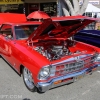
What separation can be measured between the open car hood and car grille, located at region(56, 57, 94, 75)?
0.95 m

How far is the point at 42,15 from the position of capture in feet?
30.9

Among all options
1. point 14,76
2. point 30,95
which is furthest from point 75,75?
point 14,76

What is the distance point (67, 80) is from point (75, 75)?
21 centimetres

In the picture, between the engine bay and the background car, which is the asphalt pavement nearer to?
the engine bay

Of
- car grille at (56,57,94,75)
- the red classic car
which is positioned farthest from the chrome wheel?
car grille at (56,57,94,75)

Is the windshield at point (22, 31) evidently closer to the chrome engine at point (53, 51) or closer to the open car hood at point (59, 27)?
the open car hood at point (59, 27)

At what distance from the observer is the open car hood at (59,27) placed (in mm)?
3844

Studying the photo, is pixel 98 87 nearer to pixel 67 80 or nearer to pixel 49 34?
pixel 67 80

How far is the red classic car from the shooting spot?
136 inches

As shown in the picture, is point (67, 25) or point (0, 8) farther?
point (0, 8)

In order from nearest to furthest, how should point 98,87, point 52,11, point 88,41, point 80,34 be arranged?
point 98,87 < point 88,41 < point 80,34 < point 52,11

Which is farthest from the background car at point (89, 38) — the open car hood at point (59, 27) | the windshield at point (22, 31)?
the windshield at point (22, 31)

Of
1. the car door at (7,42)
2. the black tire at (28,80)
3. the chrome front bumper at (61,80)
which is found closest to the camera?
the chrome front bumper at (61,80)

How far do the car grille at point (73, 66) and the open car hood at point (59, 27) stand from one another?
3.13 ft
